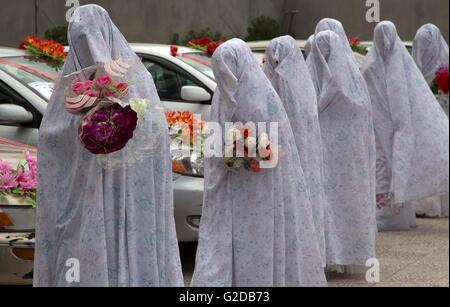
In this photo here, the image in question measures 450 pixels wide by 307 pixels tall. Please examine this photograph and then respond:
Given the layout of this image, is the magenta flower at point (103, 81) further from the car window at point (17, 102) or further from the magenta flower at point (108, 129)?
the car window at point (17, 102)

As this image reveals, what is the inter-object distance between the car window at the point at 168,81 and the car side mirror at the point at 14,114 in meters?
2.68

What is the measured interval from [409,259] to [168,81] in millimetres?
2707

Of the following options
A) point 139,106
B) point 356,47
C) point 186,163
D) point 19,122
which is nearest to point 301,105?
point 186,163

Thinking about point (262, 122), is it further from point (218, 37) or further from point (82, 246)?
point (218, 37)

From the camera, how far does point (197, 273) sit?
22.7 ft

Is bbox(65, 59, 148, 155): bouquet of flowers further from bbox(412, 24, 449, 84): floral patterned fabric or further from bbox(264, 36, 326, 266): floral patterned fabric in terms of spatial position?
bbox(412, 24, 449, 84): floral patterned fabric

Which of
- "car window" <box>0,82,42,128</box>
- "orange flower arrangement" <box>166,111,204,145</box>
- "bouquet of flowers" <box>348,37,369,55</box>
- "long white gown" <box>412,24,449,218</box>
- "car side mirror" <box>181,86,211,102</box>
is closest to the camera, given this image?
"car window" <box>0,82,42,128</box>

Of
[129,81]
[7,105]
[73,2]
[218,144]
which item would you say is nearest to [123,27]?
[73,2]

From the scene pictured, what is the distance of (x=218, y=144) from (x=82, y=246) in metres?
1.43

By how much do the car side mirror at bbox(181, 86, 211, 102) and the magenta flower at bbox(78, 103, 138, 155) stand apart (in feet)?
14.9

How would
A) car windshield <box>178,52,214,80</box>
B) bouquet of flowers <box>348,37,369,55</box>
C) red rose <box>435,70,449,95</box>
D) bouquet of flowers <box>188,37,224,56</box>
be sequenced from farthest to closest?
bouquet of flowers <box>348,37,369,55</box>, red rose <box>435,70,449,95</box>, bouquet of flowers <box>188,37,224,56</box>, car windshield <box>178,52,214,80</box>

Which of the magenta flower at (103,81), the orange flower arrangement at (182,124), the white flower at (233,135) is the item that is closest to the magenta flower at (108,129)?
the magenta flower at (103,81)

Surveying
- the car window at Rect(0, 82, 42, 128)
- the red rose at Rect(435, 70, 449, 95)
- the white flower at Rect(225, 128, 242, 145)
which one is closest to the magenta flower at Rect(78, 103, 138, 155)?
the white flower at Rect(225, 128, 242, 145)

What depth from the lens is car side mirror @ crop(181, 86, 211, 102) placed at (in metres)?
10.2
